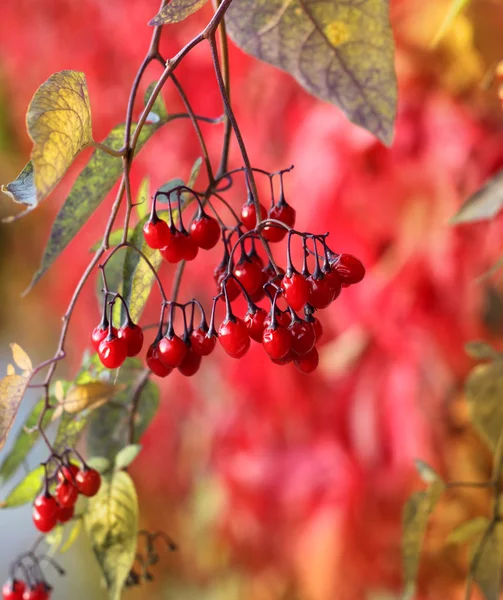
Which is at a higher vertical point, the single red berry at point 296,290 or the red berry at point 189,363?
the single red berry at point 296,290

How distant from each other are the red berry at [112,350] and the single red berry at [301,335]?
0.16ft

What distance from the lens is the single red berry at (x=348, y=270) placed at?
209 mm

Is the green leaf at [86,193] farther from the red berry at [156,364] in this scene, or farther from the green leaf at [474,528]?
the green leaf at [474,528]

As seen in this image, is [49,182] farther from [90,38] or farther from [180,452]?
[180,452]

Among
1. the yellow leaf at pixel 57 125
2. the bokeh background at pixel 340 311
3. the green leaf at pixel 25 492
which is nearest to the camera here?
the yellow leaf at pixel 57 125

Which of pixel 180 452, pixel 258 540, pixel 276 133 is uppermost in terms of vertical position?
Result: pixel 276 133

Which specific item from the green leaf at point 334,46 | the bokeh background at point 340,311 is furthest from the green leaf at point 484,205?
the bokeh background at point 340,311

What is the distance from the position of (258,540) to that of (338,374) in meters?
0.31

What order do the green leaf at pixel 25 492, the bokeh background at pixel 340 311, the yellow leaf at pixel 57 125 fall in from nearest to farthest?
the yellow leaf at pixel 57 125
the green leaf at pixel 25 492
the bokeh background at pixel 340 311

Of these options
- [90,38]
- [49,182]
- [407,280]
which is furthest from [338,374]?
[49,182]

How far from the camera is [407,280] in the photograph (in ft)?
2.13

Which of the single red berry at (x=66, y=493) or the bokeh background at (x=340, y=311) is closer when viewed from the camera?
the single red berry at (x=66, y=493)

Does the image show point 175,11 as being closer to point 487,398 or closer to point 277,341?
point 277,341

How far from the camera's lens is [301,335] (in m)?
0.20
